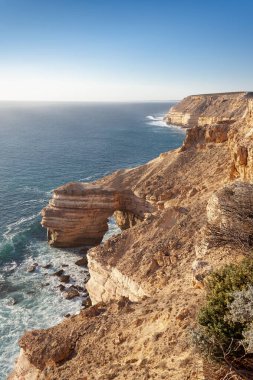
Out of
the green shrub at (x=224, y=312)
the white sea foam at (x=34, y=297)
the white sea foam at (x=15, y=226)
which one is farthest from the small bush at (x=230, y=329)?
the white sea foam at (x=15, y=226)

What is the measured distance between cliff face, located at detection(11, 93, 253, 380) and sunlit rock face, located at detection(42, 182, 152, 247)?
4.3 inches

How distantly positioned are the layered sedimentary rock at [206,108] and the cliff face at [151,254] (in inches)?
2803

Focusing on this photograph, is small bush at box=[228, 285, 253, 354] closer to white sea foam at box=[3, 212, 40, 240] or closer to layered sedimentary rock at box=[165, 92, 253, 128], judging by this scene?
white sea foam at box=[3, 212, 40, 240]

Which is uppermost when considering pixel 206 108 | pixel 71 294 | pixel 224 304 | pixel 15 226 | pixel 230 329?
pixel 206 108

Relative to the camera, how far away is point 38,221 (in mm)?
45250

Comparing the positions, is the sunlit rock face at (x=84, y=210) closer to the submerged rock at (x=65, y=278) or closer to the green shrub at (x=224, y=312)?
the submerged rock at (x=65, y=278)

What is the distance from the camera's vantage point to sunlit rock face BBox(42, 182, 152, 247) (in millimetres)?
37125

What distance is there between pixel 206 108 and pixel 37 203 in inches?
3929

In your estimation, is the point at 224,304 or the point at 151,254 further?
the point at 151,254

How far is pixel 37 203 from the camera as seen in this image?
50.5 m

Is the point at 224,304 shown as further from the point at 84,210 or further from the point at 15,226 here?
the point at 15,226

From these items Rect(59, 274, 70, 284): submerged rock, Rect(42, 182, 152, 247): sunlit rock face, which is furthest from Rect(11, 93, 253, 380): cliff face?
Rect(59, 274, 70, 284): submerged rock

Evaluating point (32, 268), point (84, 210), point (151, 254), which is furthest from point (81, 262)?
point (151, 254)

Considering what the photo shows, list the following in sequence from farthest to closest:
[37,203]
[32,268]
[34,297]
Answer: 1. [37,203]
2. [32,268]
3. [34,297]
